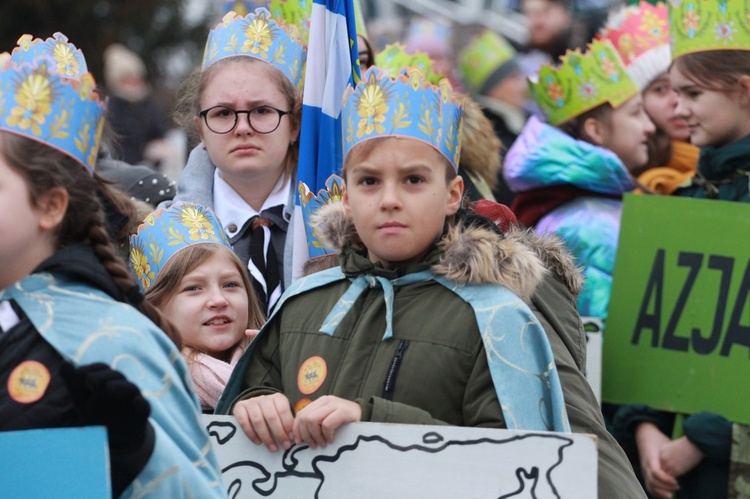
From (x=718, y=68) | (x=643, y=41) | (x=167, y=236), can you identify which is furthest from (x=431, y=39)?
(x=167, y=236)

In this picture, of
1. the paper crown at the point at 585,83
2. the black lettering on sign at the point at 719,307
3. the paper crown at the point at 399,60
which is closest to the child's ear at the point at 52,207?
the black lettering on sign at the point at 719,307

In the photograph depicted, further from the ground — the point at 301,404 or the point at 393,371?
the point at 393,371

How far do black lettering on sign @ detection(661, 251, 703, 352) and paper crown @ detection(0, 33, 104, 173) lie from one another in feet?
9.47

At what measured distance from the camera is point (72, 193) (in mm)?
3172

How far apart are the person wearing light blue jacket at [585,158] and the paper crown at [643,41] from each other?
15.6 inches

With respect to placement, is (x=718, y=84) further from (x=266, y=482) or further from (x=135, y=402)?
(x=135, y=402)

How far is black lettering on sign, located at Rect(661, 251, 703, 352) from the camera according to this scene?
5.45 m

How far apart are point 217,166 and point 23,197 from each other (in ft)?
7.61

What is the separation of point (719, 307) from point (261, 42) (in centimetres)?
207

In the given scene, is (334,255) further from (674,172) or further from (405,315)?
(674,172)

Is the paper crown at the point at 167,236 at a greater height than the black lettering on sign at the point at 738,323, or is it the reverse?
the paper crown at the point at 167,236

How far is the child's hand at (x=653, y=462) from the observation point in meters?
5.43

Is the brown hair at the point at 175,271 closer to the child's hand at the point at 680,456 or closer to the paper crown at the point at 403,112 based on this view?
the paper crown at the point at 403,112

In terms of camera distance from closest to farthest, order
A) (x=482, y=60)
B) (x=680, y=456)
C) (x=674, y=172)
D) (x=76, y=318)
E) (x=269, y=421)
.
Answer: (x=76, y=318), (x=269, y=421), (x=680, y=456), (x=674, y=172), (x=482, y=60)
